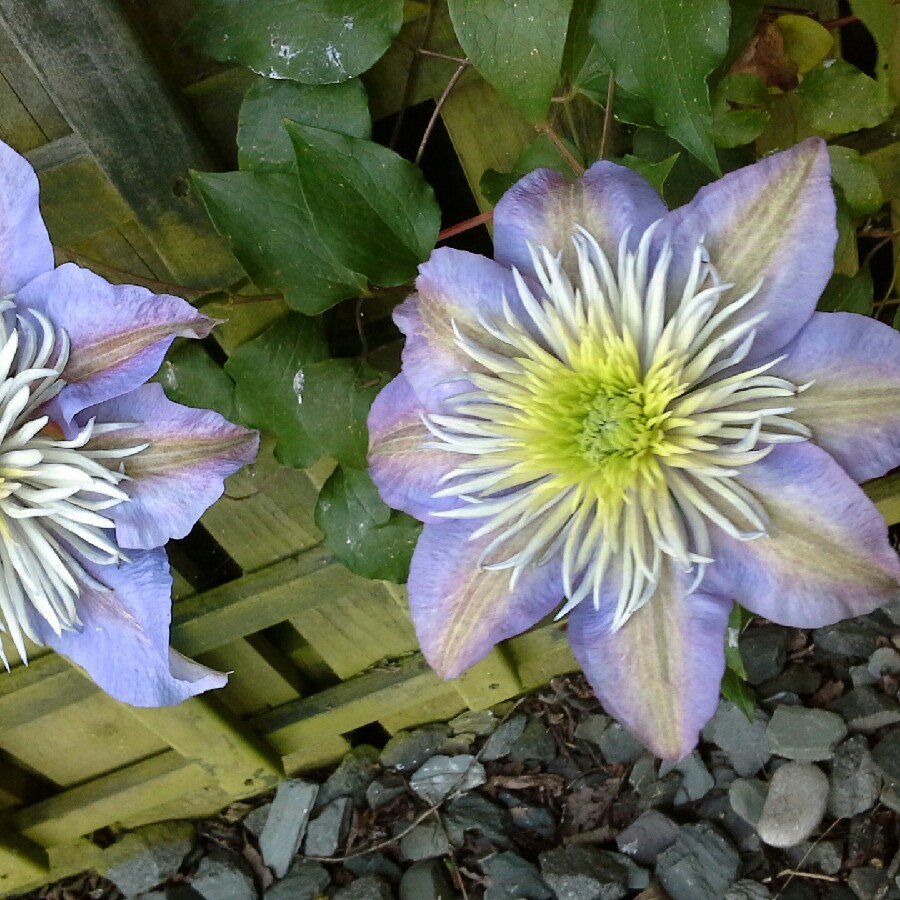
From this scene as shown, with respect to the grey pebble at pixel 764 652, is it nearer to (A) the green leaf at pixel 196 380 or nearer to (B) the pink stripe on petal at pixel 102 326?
(A) the green leaf at pixel 196 380

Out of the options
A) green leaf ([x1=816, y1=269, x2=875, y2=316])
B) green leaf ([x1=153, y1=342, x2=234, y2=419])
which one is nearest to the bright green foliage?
green leaf ([x1=816, y1=269, x2=875, y2=316])

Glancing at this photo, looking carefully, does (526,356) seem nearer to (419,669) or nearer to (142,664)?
(142,664)

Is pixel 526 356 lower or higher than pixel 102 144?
lower

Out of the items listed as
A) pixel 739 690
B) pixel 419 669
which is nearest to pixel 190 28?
pixel 739 690

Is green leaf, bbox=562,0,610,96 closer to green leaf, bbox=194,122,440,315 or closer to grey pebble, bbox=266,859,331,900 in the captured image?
green leaf, bbox=194,122,440,315

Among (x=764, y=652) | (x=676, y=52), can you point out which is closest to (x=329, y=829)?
(x=764, y=652)
